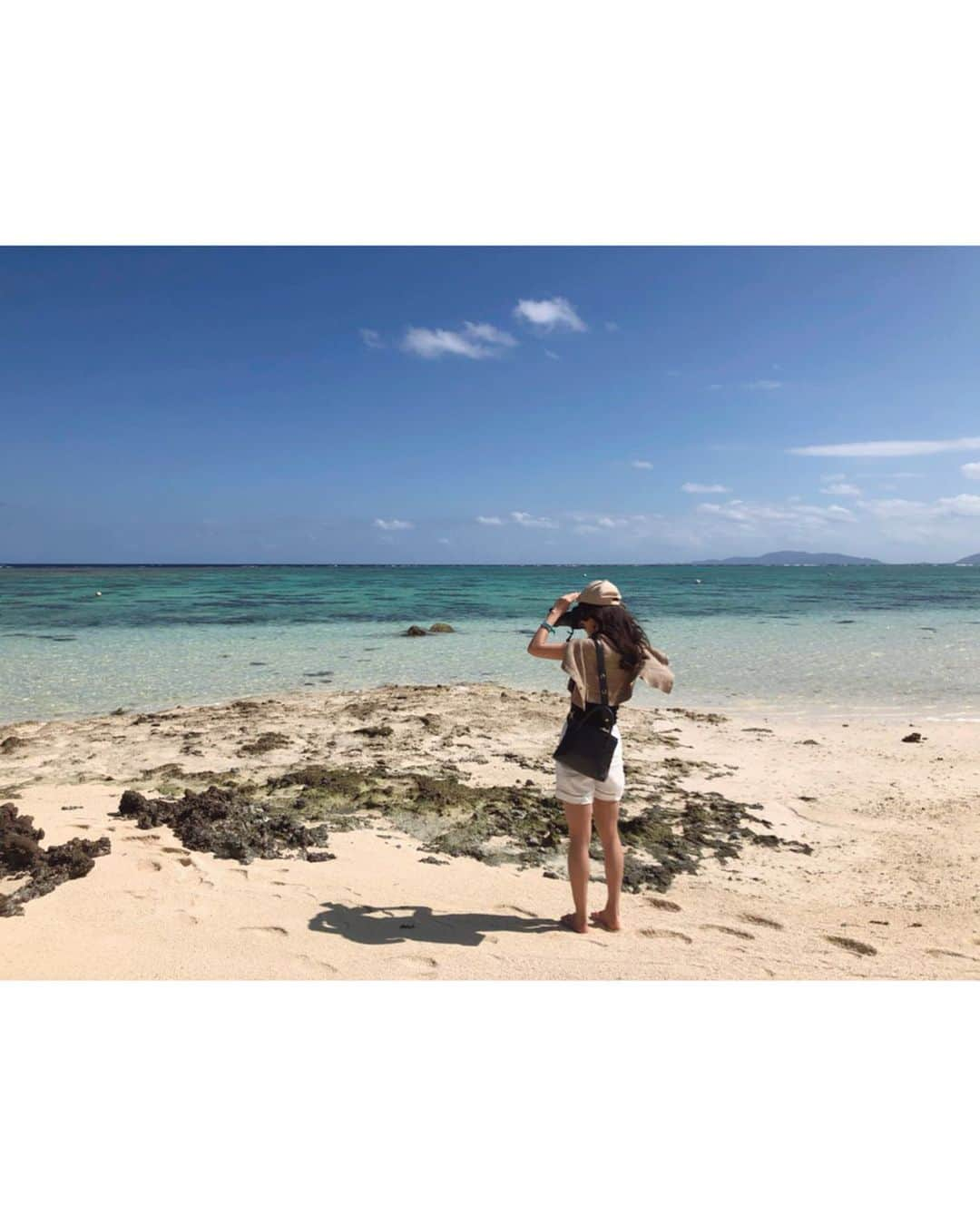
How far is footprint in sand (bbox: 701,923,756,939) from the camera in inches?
161

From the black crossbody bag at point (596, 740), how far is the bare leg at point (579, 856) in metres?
0.32

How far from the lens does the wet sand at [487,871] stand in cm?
363

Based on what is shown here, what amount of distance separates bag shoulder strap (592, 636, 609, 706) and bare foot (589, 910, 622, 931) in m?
1.39

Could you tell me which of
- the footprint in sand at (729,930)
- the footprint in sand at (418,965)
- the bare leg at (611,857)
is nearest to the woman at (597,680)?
the bare leg at (611,857)

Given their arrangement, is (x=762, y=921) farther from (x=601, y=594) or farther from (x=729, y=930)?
(x=601, y=594)

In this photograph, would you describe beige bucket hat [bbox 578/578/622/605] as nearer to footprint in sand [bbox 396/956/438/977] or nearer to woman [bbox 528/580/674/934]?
woman [bbox 528/580/674/934]

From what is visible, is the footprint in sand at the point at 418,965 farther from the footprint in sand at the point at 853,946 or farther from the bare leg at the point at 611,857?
the footprint in sand at the point at 853,946

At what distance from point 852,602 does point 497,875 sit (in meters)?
39.5

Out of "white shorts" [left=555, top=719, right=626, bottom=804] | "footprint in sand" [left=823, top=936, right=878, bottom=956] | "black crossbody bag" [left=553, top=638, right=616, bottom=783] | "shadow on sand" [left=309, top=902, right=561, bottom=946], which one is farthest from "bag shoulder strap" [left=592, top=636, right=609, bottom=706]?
"footprint in sand" [left=823, top=936, right=878, bottom=956]

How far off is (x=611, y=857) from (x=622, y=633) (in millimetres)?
1381

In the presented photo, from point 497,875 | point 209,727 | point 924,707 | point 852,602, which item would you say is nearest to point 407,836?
point 497,875

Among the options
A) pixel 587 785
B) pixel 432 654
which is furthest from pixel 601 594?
pixel 432 654

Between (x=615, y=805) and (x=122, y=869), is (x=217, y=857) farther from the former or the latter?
(x=615, y=805)

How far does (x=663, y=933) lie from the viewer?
405cm
